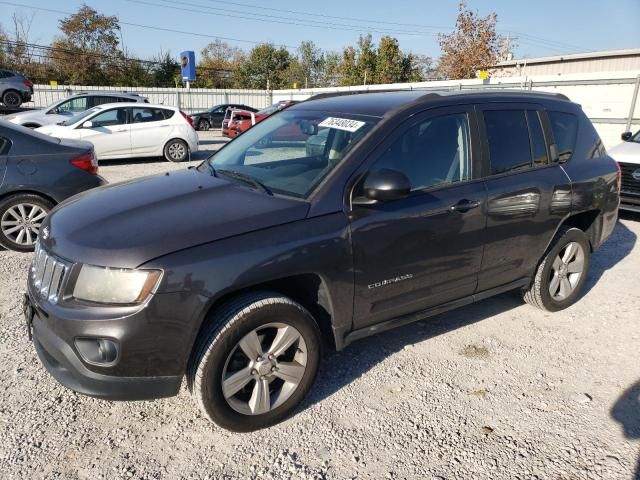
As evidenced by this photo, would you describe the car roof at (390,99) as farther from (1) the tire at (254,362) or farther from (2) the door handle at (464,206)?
(1) the tire at (254,362)

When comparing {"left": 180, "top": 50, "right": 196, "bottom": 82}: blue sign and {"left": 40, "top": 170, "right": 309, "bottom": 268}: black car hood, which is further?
{"left": 180, "top": 50, "right": 196, "bottom": 82}: blue sign

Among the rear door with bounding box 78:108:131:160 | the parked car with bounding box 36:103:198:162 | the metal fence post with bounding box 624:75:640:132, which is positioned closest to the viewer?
the parked car with bounding box 36:103:198:162

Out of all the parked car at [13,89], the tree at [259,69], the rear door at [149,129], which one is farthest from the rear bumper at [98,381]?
the tree at [259,69]

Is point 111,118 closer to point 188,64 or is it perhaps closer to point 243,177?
point 243,177

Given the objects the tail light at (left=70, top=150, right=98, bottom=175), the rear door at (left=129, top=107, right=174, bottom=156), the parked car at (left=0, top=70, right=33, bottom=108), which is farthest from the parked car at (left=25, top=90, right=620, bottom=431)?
the parked car at (left=0, top=70, right=33, bottom=108)

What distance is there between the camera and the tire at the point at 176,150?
12914mm

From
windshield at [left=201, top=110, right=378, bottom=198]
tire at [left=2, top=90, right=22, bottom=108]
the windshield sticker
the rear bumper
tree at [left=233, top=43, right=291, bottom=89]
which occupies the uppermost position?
tree at [left=233, top=43, right=291, bottom=89]

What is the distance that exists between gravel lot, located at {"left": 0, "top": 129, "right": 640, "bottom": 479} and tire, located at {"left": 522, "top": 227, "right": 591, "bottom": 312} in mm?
369

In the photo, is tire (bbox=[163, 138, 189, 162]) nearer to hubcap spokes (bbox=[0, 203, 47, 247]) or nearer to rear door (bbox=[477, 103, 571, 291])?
hubcap spokes (bbox=[0, 203, 47, 247])

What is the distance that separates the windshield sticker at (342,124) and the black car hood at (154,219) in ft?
2.39

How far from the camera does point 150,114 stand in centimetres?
1269

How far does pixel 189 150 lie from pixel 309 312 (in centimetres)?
1134

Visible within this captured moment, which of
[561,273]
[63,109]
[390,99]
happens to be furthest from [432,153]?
[63,109]

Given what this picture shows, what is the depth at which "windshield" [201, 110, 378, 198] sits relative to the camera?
3018mm
